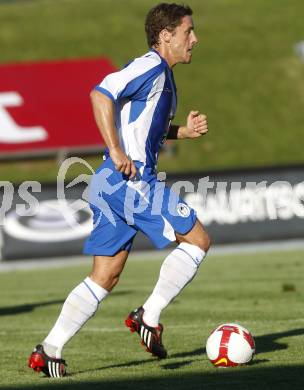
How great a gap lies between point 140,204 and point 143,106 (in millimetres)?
702

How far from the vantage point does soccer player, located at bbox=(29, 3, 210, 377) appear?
7613 millimetres

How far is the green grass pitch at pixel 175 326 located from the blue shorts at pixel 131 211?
36.1 inches

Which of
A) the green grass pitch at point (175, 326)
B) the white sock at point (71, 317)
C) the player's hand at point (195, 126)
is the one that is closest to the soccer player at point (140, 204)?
the white sock at point (71, 317)

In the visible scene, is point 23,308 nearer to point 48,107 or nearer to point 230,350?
point 230,350

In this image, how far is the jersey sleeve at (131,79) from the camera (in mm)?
7527

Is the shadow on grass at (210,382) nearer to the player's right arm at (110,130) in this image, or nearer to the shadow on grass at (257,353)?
the shadow on grass at (257,353)

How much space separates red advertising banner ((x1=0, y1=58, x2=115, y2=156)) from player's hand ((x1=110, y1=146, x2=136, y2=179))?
22988 millimetres

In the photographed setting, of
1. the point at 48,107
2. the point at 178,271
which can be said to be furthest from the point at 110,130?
the point at 48,107

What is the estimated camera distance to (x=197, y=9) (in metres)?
46.8

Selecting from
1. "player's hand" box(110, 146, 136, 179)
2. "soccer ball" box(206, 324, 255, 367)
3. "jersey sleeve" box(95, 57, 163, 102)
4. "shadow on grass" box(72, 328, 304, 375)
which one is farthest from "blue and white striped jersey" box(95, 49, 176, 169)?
"shadow on grass" box(72, 328, 304, 375)

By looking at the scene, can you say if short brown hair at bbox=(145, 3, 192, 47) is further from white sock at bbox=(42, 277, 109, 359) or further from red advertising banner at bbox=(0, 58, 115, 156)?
red advertising banner at bbox=(0, 58, 115, 156)

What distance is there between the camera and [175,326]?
10.5 meters

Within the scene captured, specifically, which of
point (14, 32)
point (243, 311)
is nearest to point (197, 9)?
point (14, 32)

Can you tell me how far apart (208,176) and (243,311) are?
1040 centimetres
